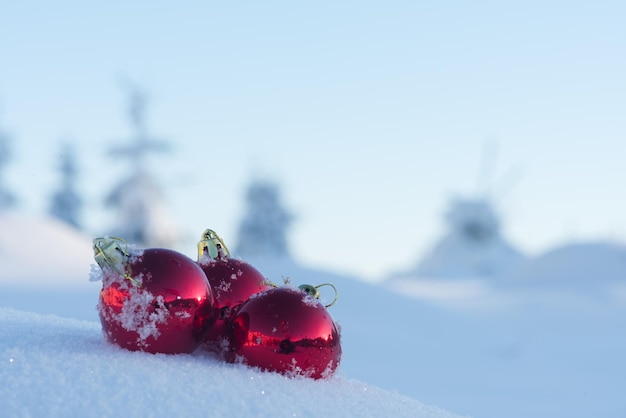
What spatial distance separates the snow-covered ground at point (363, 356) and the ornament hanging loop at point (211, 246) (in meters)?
0.33

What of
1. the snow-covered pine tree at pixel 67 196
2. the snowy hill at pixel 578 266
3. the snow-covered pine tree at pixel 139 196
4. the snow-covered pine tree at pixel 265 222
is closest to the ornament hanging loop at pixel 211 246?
the snowy hill at pixel 578 266

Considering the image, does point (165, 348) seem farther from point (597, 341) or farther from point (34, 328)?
point (597, 341)

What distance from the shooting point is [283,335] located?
1874mm

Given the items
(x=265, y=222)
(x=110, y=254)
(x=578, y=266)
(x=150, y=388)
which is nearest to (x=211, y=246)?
(x=110, y=254)

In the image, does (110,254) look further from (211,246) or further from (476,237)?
(476,237)

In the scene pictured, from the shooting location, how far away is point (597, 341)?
7.27m

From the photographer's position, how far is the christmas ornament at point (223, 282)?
6.67 ft

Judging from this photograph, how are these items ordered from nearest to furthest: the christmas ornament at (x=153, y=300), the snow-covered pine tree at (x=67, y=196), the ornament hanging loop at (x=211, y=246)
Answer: the christmas ornament at (x=153, y=300) < the ornament hanging loop at (x=211, y=246) < the snow-covered pine tree at (x=67, y=196)

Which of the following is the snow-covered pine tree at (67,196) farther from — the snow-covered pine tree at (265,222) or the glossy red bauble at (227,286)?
the glossy red bauble at (227,286)

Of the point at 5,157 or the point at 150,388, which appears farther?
the point at 5,157

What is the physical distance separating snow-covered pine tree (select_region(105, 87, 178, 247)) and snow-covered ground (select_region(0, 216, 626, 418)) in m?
8.80

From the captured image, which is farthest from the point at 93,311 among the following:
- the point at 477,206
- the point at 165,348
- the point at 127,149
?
the point at 477,206

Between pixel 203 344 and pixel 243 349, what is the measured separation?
0.19 m

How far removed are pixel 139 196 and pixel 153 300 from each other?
696 inches
